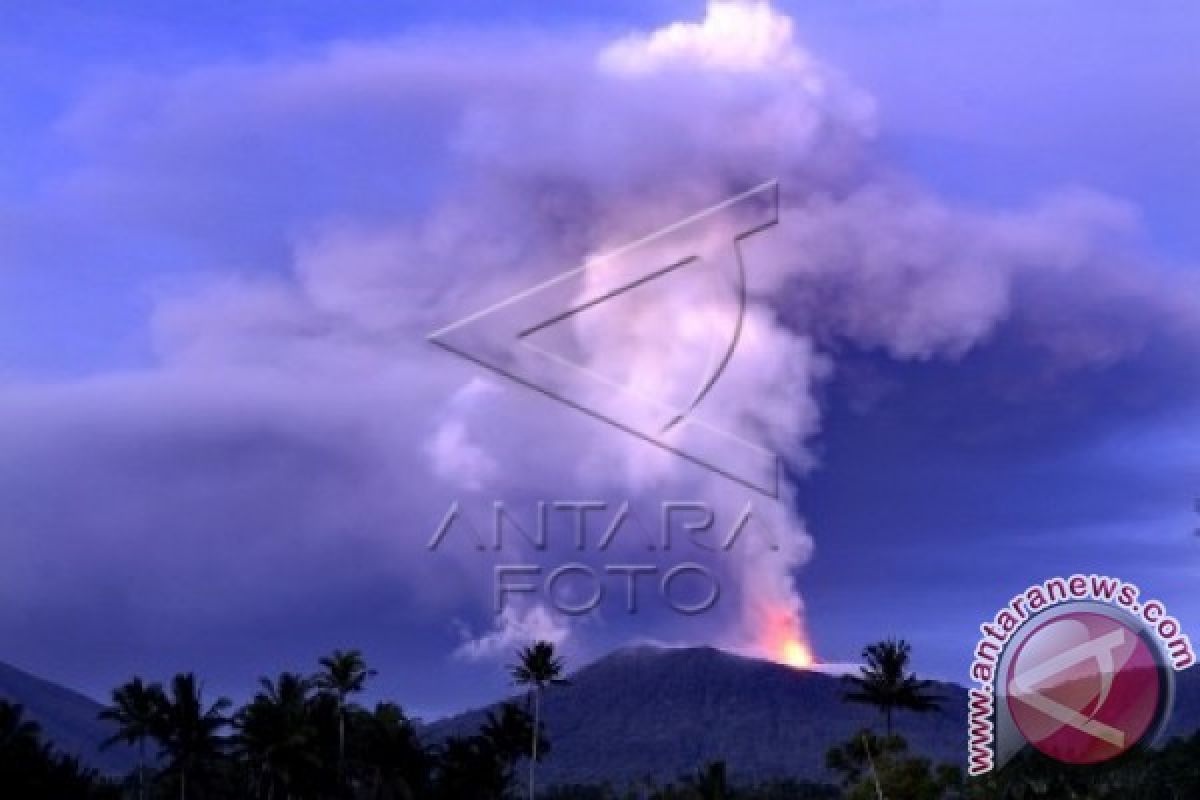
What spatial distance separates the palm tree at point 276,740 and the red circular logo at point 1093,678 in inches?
2254

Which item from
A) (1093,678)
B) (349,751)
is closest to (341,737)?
(349,751)

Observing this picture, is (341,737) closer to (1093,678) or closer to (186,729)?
(186,729)

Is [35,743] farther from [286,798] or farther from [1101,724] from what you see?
[1101,724]

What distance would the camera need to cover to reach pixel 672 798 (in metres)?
153

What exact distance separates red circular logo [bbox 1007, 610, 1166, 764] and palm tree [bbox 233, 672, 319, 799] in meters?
57.2

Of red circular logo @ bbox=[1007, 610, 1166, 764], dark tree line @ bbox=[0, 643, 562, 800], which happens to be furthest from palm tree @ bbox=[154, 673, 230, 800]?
red circular logo @ bbox=[1007, 610, 1166, 764]

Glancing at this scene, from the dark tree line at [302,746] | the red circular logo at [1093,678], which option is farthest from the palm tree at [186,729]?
the red circular logo at [1093,678]

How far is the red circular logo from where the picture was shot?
7825cm

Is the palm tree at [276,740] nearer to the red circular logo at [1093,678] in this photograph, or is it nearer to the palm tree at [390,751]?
the palm tree at [390,751]

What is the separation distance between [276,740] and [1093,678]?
62399 millimetres

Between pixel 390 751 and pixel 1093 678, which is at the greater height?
pixel 390 751

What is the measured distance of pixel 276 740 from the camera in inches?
5005

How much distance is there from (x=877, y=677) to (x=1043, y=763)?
3647 cm

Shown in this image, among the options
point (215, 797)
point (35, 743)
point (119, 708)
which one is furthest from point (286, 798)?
point (35, 743)
